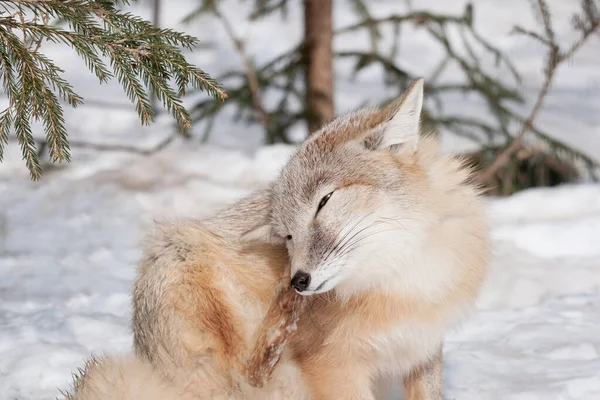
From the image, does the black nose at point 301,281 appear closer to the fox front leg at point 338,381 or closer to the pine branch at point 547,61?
the fox front leg at point 338,381

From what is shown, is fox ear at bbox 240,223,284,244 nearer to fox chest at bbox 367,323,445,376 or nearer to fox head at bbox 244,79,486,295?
fox head at bbox 244,79,486,295

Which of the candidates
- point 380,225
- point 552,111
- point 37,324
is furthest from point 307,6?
point 552,111

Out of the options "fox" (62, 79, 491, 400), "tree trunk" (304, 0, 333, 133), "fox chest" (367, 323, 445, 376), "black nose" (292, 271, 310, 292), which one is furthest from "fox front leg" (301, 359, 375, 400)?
"tree trunk" (304, 0, 333, 133)

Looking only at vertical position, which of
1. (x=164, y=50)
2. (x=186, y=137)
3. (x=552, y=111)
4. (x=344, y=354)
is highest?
(x=164, y=50)

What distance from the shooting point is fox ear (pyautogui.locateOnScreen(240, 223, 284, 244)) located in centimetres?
343

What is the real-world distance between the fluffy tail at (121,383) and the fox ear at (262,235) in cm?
73

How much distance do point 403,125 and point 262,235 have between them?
0.82m

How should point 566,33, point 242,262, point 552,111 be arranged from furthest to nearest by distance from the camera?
1. point 566,33
2. point 552,111
3. point 242,262

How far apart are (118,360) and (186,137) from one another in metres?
6.53

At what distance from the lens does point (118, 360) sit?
3264 millimetres

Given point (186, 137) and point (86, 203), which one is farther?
point (186, 137)

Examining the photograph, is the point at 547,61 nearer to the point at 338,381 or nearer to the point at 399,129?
the point at 399,129

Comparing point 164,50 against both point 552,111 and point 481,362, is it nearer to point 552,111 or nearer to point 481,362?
point 481,362

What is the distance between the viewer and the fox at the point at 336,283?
3.14 m
